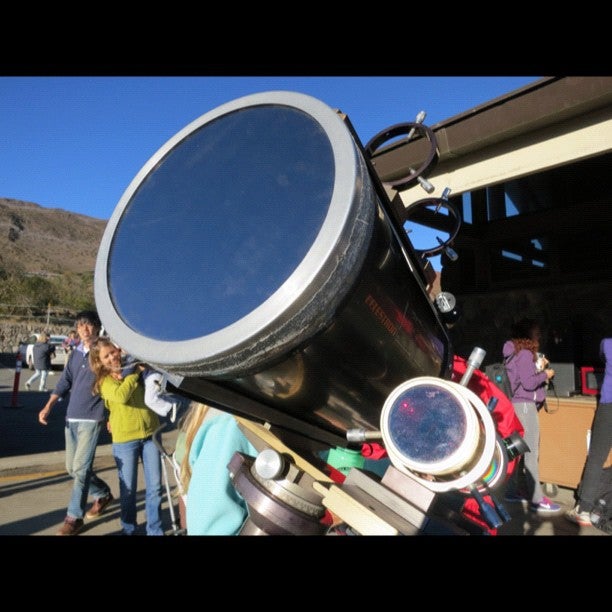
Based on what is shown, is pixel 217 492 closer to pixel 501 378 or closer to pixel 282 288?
pixel 282 288

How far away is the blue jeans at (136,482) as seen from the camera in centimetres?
287

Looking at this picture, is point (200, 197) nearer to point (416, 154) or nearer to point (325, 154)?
point (325, 154)

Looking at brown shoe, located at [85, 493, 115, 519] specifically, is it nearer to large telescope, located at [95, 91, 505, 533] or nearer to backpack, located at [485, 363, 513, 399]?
backpack, located at [485, 363, 513, 399]

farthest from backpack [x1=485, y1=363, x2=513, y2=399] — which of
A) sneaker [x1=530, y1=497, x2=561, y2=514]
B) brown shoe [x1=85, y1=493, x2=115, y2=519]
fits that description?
brown shoe [x1=85, y1=493, x2=115, y2=519]

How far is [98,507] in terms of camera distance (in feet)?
11.5

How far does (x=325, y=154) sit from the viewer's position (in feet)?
2.35

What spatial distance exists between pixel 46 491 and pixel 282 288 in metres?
4.30

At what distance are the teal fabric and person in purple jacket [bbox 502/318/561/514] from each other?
2880 mm

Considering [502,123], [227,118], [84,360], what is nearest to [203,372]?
[227,118]

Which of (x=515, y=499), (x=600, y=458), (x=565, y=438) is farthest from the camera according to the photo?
(x=565, y=438)

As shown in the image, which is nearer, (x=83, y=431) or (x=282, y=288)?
(x=282, y=288)

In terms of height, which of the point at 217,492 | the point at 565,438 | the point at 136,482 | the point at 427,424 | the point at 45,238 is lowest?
the point at 136,482

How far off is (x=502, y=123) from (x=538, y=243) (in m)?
2.91

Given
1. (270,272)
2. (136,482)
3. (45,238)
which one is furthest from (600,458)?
(45,238)
